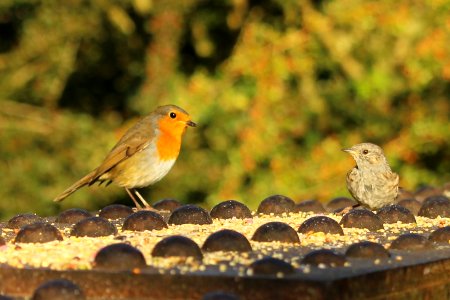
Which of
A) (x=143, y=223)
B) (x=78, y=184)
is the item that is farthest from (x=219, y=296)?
(x=78, y=184)

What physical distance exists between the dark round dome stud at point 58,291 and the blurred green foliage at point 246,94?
5.68m

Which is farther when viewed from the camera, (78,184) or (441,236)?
(78,184)

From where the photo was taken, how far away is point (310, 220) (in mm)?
3227

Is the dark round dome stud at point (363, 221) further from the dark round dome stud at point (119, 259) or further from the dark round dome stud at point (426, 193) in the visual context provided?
the dark round dome stud at point (426, 193)

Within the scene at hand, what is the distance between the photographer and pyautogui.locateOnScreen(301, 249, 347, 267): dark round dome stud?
8.09ft

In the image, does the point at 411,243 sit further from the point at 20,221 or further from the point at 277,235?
the point at 20,221

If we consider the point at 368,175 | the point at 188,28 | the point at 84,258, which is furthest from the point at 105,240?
the point at 188,28

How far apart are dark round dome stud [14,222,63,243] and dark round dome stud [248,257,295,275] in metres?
0.86

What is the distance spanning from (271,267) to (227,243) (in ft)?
1.38

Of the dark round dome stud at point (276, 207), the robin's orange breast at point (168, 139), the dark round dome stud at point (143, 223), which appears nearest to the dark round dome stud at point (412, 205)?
the dark round dome stud at point (276, 207)

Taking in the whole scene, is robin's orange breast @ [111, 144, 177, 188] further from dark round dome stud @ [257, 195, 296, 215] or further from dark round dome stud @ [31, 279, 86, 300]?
dark round dome stud @ [31, 279, 86, 300]

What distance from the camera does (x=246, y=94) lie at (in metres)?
8.06

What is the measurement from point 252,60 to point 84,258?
5591mm

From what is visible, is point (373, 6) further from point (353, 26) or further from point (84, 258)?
point (84, 258)
